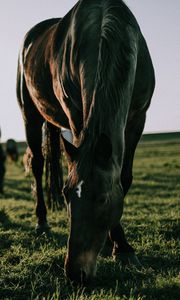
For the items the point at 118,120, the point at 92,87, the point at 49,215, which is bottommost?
the point at 49,215

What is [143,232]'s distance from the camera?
6.23m

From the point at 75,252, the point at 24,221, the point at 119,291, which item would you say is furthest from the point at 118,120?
the point at 24,221

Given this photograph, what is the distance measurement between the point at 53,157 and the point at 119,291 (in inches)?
145

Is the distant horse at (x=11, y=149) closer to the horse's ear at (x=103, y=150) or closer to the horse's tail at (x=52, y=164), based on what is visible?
the horse's tail at (x=52, y=164)

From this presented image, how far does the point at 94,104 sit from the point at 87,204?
2.63 feet

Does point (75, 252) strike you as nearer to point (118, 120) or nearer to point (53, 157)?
point (118, 120)

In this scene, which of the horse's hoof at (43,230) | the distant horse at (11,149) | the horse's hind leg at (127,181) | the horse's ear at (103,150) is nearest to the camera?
the horse's ear at (103,150)

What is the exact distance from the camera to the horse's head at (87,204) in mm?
3293

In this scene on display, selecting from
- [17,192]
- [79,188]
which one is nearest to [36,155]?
[79,188]

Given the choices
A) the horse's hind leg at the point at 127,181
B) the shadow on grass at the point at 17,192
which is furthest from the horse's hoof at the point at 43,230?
the shadow on grass at the point at 17,192

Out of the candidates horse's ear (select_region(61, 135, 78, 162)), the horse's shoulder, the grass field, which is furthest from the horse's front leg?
horse's ear (select_region(61, 135, 78, 162))

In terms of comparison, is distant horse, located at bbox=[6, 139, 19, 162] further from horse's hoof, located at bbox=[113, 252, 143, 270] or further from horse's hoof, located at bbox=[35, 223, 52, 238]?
horse's hoof, located at bbox=[113, 252, 143, 270]

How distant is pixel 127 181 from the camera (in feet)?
18.1

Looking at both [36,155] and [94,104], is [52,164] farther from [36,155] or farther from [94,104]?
[94,104]
